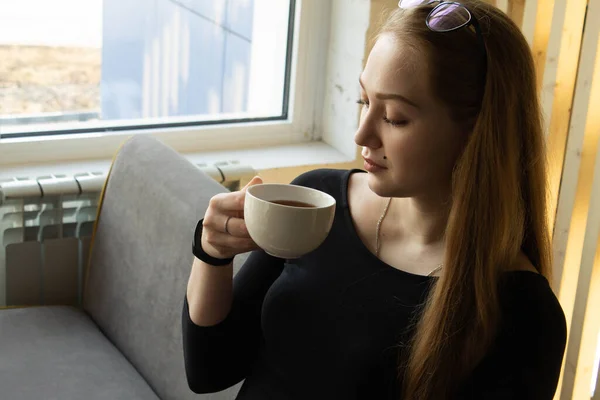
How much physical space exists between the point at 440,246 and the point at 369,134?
222 mm

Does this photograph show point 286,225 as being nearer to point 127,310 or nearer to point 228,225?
point 228,225

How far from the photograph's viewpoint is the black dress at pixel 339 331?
1130mm

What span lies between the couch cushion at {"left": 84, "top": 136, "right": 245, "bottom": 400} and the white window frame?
12.2 inches

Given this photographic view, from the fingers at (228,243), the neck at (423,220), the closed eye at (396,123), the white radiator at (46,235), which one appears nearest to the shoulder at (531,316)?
the neck at (423,220)

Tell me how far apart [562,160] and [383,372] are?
1.18m

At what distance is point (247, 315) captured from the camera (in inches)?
54.5

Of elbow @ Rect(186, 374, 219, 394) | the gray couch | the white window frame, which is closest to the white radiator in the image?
the gray couch

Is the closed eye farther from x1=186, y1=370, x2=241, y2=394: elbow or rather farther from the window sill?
the window sill

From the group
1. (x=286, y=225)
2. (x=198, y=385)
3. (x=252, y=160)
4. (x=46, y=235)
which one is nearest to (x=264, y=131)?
(x=252, y=160)

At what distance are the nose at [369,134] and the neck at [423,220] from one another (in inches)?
5.6

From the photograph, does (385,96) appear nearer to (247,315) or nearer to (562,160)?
(247,315)

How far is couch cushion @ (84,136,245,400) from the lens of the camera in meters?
1.78

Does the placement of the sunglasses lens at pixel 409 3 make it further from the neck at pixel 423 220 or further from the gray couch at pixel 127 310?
the gray couch at pixel 127 310

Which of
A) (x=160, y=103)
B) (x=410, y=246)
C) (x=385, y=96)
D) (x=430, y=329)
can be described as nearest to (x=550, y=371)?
(x=430, y=329)
